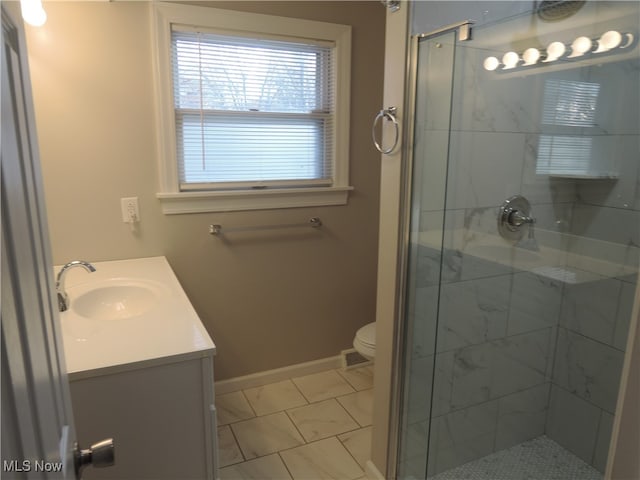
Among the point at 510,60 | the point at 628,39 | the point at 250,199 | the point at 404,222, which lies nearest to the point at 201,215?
the point at 250,199

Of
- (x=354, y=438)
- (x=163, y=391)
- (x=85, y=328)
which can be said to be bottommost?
(x=354, y=438)

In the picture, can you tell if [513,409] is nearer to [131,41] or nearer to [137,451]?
[137,451]

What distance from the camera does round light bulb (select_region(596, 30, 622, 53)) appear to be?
1.74m

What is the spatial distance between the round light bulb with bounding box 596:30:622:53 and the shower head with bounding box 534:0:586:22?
0.15 meters

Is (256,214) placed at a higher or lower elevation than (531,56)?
lower

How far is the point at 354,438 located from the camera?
7.40 feet

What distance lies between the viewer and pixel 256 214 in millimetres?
2508

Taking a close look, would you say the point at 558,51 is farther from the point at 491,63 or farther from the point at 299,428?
the point at 299,428

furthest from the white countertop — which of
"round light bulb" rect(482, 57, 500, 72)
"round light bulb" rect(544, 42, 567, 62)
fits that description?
"round light bulb" rect(544, 42, 567, 62)

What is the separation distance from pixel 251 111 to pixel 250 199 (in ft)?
1.52

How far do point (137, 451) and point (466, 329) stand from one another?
4.39 ft

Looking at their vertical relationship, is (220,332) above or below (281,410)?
above

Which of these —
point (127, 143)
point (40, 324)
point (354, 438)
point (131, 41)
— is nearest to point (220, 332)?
point (354, 438)

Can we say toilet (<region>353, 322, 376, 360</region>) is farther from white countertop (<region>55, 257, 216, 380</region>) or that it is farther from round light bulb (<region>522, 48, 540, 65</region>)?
round light bulb (<region>522, 48, 540, 65</region>)
